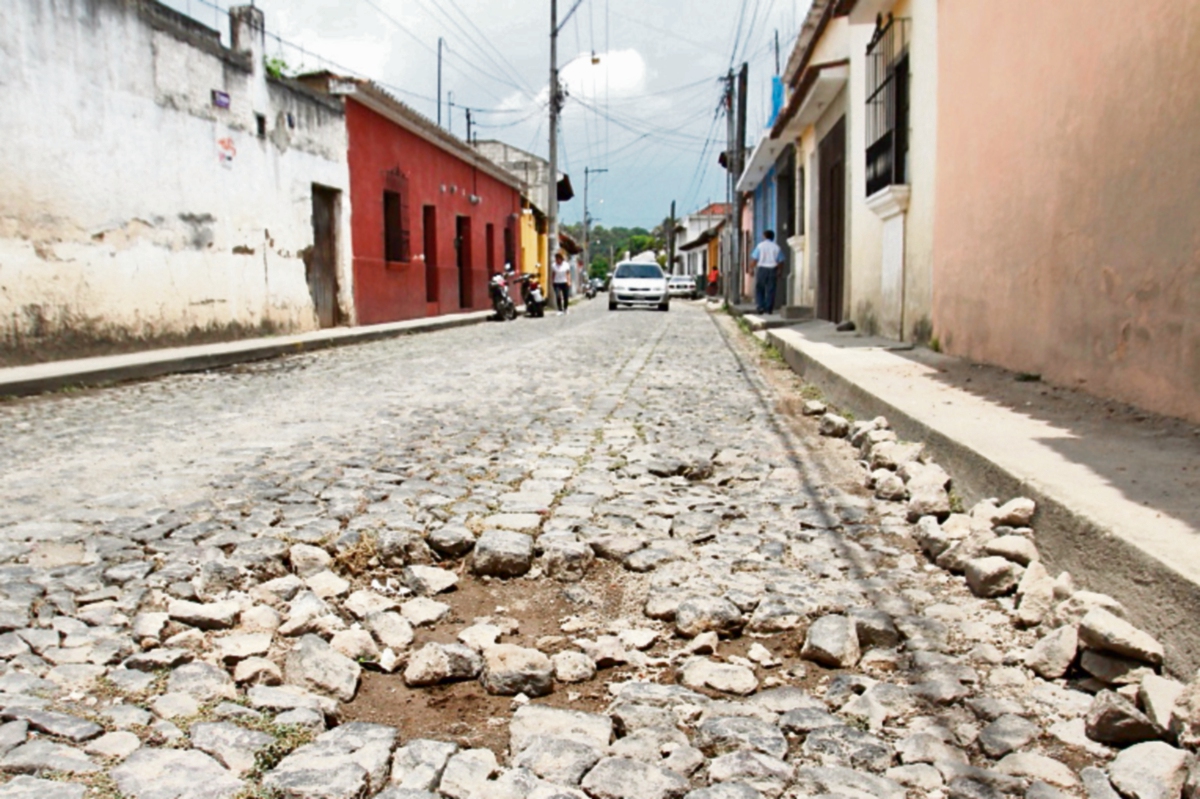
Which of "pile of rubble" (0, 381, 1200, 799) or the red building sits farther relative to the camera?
the red building

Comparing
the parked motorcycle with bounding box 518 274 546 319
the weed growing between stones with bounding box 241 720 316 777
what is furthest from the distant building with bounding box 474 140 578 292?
the weed growing between stones with bounding box 241 720 316 777

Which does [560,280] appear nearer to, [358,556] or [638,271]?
[638,271]

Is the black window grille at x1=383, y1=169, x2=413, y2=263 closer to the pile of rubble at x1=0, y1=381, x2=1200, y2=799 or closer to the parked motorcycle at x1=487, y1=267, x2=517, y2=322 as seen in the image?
the parked motorcycle at x1=487, y1=267, x2=517, y2=322

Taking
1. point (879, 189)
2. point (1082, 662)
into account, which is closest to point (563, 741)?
point (1082, 662)

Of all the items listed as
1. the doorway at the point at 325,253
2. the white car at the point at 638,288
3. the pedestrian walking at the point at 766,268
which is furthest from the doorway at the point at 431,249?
the pedestrian walking at the point at 766,268

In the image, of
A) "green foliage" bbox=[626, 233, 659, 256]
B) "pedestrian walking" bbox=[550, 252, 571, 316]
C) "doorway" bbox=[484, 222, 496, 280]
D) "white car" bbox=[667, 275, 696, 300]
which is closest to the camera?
"pedestrian walking" bbox=[550, 252, 571, 316]

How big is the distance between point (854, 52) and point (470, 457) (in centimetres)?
965

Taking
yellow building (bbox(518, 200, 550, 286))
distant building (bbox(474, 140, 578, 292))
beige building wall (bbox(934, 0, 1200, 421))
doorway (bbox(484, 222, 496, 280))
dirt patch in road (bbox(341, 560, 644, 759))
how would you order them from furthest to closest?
distant building (bbox(474, 140, 578, 292))
yellow building (bbox(518, 200, 550, 286))
doorway (bbox(484, 222, 496, 280))
beige building wall (bbox(934, 0, 1200, 421))
dirt patch in road (bbox(341, 560, 644, 759))

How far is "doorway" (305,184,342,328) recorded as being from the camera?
15008 mm

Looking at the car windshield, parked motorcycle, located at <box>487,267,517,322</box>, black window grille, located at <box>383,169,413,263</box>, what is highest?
black window grille, located at <box>383,169,413,263</box>

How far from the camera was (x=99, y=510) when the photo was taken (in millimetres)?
3619

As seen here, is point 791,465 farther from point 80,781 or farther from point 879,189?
point 879,189

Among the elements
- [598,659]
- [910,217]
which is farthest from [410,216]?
[598,659]

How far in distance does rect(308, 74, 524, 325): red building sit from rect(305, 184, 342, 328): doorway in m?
0.50
